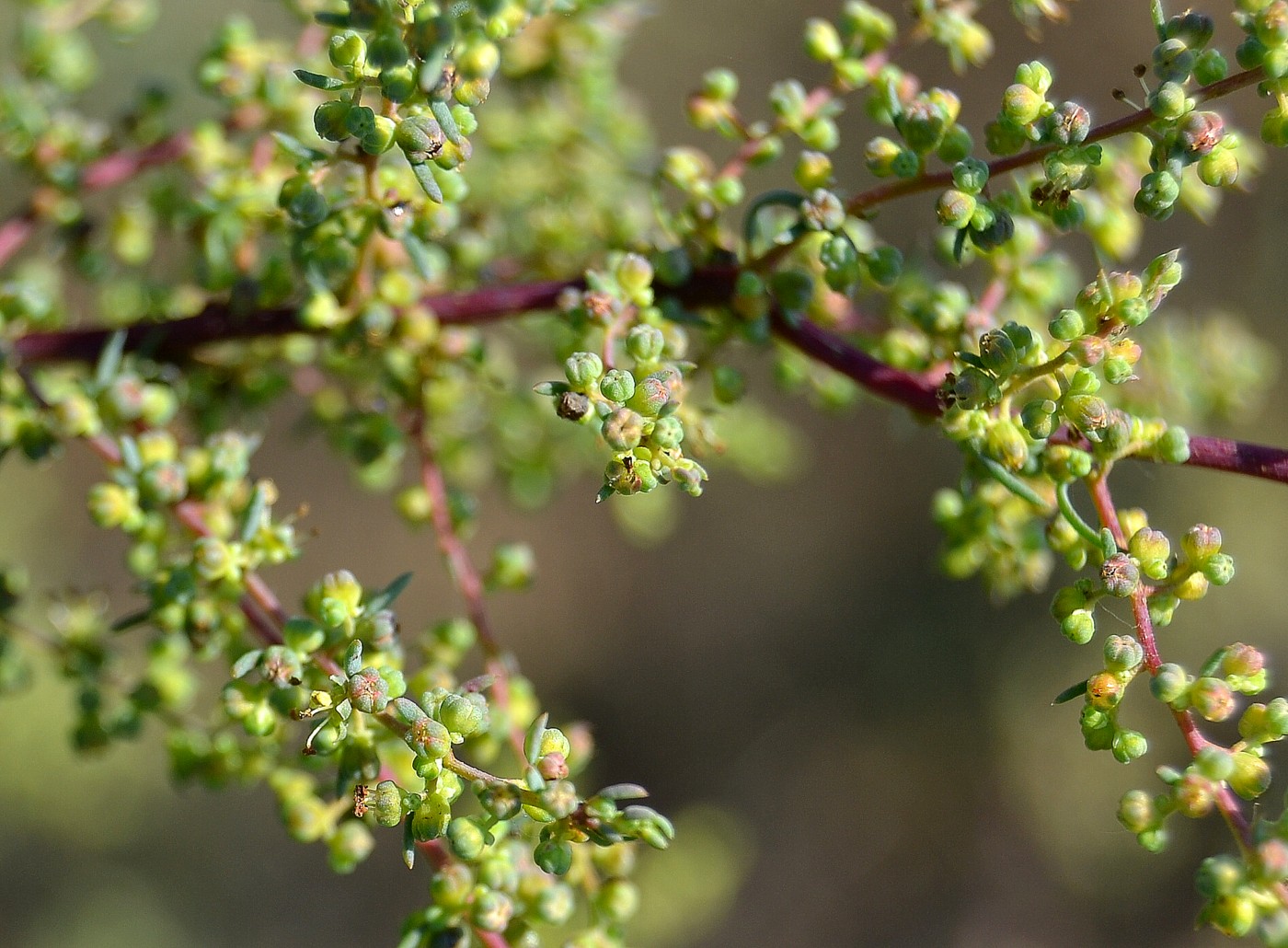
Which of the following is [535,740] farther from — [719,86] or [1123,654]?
[719,86]

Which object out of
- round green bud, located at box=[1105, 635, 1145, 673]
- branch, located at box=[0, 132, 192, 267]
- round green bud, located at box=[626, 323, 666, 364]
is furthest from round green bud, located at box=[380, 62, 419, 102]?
branch, located at box=[0, 132, 192, 267]

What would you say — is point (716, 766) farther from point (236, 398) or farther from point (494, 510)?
point (236, 398)

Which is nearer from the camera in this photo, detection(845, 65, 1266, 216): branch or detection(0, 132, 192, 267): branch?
detection(845, 65, 1266, 216): branch

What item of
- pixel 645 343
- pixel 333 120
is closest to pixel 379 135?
pixel 333 120

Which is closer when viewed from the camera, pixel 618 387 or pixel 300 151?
pixel 618 387

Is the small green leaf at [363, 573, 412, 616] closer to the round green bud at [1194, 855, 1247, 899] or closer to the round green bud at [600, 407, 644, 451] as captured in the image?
the round green bud at [600, 407, 644, 451]

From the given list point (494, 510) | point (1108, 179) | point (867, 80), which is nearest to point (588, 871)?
point (867, 80)

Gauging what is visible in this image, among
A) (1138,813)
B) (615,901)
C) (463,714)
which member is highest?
(1138,813)
